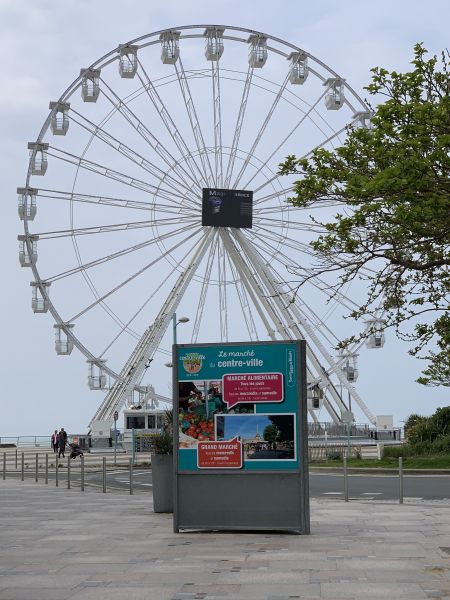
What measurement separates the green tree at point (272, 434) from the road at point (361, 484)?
7798mm

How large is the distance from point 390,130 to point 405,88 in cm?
46

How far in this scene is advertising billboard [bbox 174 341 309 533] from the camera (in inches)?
535

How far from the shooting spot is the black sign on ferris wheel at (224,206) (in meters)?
40.8

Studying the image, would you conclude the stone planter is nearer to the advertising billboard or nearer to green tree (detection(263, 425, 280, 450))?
the advertising billboard

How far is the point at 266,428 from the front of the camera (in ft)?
45.1

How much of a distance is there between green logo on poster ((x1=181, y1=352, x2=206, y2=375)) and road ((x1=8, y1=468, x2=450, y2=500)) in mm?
8094

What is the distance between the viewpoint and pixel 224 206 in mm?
40781

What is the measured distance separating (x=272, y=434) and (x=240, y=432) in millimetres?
403

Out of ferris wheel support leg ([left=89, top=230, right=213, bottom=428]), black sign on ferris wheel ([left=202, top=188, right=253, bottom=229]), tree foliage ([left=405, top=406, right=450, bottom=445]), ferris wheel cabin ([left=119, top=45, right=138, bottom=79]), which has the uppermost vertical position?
ferris wheel cabin ([left=119, top=45, right=138, bottom=79])

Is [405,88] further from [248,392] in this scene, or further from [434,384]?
[434,384]

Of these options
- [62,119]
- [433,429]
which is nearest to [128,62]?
[62,119]

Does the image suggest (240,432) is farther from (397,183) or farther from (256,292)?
(256,292)

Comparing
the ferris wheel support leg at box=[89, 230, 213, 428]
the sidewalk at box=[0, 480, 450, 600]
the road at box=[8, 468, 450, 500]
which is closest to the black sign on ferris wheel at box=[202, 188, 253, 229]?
the ferris wheel support leg at box=[89, 230, 213, 428]

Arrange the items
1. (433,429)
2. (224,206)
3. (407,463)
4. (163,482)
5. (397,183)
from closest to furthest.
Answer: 1. (397,183)
2. (163,482)
3. (407,463)
4. (433,429)
5. (224,206)
